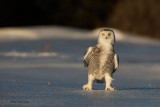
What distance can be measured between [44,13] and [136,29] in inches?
238

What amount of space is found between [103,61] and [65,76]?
2.42 meters

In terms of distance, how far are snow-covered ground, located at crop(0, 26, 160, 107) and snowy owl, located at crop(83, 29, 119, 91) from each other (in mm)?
126

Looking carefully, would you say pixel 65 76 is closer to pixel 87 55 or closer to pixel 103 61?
pixel 87 55

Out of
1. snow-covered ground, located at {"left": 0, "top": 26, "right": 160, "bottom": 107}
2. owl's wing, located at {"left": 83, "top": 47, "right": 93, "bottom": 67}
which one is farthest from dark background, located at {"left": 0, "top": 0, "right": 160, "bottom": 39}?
owl's wing, located at {"left": 83, "top": 47, "right": 93, "bottom": 67}

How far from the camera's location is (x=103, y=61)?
15.0 ft

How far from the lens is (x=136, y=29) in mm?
17656

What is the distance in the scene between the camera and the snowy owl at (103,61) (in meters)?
4.59

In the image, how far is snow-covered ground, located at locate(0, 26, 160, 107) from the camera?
3.75m

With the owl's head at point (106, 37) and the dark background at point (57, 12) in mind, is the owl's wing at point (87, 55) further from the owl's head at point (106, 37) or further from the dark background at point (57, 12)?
the dark background at point (57, 12)

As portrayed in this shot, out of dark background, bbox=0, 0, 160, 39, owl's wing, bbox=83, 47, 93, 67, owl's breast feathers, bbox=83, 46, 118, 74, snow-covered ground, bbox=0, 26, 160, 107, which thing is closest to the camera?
snow-covered ground, bbox=0, 26, 160, 107

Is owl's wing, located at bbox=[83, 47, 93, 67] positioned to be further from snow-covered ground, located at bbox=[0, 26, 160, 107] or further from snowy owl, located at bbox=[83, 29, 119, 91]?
snow-covered ground, located at bbox=[0, 26, 160, 107]

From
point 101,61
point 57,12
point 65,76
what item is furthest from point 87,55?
point 57,12

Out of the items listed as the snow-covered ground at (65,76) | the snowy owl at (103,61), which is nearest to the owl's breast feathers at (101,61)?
the snowy owl at (103,61)

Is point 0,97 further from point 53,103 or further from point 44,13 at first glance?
point 44,13
